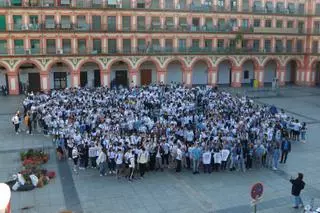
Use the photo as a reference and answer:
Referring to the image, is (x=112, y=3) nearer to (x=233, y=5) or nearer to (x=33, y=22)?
(x=33, y=22)

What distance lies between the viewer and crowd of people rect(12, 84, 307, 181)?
64.0ft

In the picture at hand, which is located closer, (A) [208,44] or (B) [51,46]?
(B) [51,46]

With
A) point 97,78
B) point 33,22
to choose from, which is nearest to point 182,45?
point 97,78

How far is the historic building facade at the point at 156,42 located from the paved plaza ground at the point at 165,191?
26764 mm

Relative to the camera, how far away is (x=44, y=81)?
159 feet

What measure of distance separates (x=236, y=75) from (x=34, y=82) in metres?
29.3

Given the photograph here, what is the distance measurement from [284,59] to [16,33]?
39.1 metres

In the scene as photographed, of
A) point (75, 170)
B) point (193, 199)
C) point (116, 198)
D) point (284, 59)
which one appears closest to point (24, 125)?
point (75, 170)

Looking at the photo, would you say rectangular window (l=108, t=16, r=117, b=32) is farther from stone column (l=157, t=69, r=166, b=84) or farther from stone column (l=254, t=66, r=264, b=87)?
stone column (l=254, t=66, r=264, b=87)

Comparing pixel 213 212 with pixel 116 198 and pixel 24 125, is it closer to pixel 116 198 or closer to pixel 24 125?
pixel 116 198

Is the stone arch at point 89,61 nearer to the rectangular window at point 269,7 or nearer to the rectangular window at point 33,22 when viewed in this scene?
the rectangular window at point 33,22

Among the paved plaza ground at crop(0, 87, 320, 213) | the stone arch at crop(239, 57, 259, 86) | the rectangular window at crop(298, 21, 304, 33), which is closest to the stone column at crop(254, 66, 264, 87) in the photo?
the stone arch at crop(239, 57, 259, 86)

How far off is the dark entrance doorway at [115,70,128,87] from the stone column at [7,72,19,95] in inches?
542

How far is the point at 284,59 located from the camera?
5806cm
